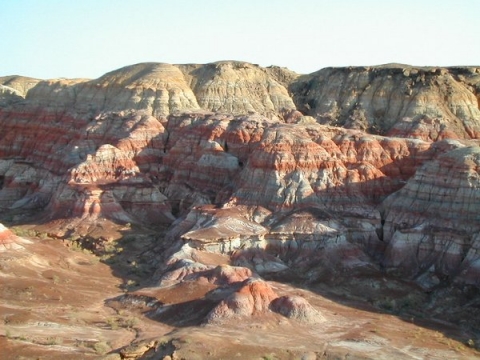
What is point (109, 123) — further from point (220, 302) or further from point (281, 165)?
point (220, 302)

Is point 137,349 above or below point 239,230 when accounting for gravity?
below

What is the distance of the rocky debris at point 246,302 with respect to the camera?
40.5 m

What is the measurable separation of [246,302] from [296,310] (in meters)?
3.21

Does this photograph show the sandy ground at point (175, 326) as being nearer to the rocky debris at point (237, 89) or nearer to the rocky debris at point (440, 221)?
the rocky debris at point (440, 221)

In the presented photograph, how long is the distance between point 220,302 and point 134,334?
5.77 m

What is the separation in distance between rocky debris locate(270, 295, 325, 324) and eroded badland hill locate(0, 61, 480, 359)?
0.29 ft

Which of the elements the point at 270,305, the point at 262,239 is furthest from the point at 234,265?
the point at 270,305

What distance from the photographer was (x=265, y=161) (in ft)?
196

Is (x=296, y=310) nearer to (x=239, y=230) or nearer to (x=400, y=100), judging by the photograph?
(x=239, y=230)

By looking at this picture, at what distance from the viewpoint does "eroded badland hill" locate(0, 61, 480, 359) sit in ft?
129

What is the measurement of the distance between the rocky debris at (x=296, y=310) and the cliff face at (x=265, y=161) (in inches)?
423

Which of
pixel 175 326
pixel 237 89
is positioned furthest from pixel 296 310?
pixel 237 89

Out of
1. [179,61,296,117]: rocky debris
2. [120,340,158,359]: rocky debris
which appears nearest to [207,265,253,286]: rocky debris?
[120,340,158,359]: rocky debris

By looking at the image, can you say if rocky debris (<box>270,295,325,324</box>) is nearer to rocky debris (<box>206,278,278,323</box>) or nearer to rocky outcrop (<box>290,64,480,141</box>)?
rocky debris (<box>206,278,278,323</box>)
